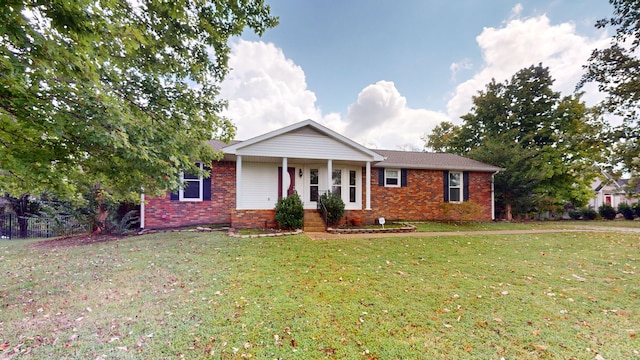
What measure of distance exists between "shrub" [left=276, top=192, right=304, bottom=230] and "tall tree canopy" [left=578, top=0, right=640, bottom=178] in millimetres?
11977

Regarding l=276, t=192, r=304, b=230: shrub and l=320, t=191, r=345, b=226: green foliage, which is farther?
l=320, t=191, r=345, b=226: green foliage

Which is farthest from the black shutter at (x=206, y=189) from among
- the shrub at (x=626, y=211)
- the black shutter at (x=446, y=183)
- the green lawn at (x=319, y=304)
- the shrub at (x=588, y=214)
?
the shrub at (x=626, y=211)

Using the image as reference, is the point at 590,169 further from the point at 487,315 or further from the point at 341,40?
the point at 341,40

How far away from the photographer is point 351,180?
13031 millimetres

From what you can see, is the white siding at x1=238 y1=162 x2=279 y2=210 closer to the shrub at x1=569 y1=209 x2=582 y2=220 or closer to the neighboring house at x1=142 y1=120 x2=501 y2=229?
the neighboring house at x1=142 y1=120 x2=501 y2=229

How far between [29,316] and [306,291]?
3.79m

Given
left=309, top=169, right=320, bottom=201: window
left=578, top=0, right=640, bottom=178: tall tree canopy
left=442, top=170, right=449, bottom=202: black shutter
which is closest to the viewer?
left=578, top=0, right=640, bottom=178: tall tree canopy

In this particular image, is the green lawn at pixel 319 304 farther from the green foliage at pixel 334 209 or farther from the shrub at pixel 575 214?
the shrub at pixel 575 214

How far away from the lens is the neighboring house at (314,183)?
10.7 meters

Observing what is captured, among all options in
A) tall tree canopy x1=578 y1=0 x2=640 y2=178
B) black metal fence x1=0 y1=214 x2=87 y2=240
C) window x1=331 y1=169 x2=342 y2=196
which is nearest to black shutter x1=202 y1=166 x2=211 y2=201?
black metal fence x1=0 y1=214 x2=87 y2=240

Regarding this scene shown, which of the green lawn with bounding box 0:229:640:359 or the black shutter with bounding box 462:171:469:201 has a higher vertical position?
the black shutter with bounding box 462:171:469:201

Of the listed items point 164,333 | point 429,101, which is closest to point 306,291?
point 164,333

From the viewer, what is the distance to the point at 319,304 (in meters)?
3.71

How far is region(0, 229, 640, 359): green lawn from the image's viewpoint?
2699 mm
